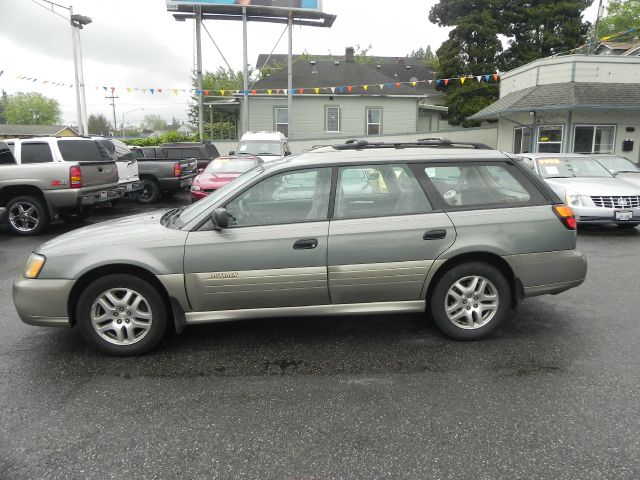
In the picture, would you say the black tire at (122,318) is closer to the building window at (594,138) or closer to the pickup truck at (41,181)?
the pickup truck at (41,181)

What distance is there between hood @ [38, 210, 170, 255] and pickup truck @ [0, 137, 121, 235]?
5.99 m

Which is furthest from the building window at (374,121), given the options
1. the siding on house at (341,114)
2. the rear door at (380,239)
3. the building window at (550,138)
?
the rear door at (380,239)

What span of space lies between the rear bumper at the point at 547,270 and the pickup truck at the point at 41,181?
844 centimetres

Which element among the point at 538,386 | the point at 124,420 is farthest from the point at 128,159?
the point at 538,386

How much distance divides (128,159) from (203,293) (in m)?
9.37

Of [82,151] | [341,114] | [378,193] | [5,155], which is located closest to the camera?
[378,193]

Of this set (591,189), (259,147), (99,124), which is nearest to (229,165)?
(259,147)

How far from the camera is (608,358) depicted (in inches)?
149

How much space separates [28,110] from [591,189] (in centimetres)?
10767

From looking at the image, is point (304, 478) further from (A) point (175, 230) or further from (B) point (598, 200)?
(B) point (598, 200)

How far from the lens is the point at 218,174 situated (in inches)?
461

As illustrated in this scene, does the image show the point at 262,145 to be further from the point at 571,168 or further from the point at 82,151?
the point at 571,168

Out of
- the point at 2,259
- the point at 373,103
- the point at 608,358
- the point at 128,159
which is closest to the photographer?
the point at 608,358

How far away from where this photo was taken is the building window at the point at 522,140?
64.7 ft
